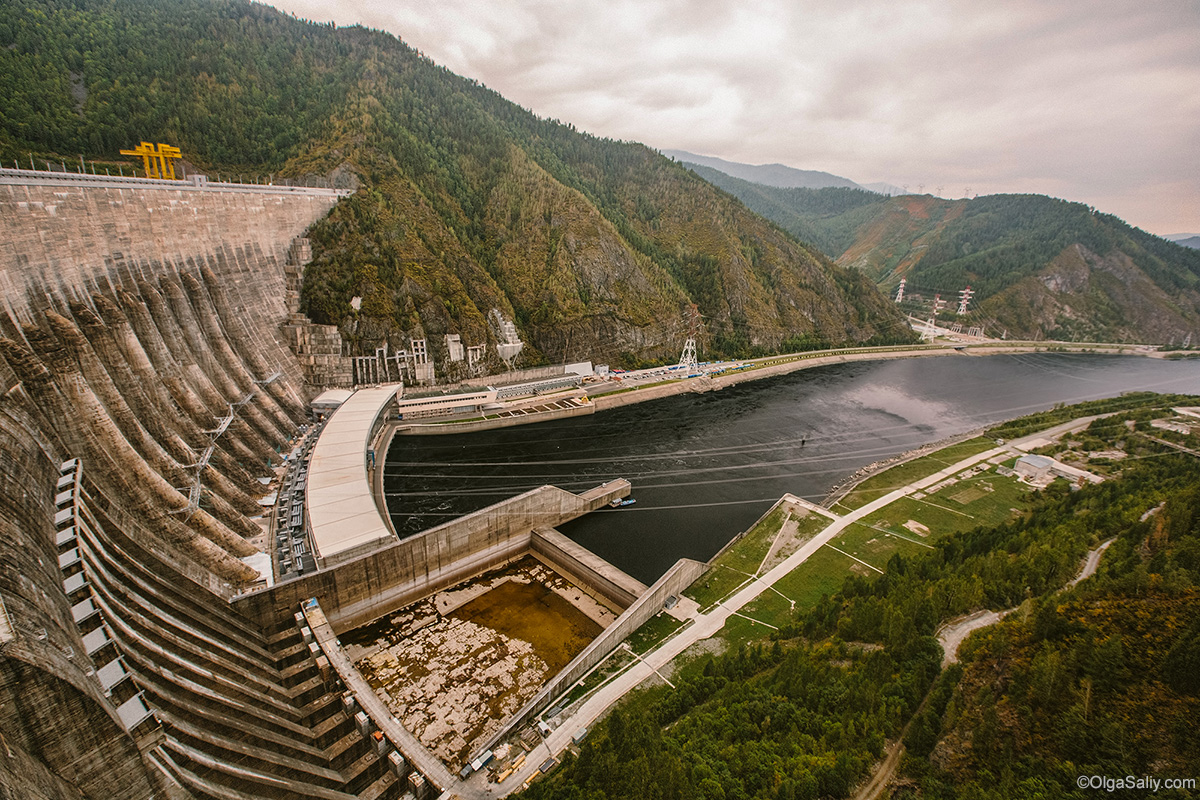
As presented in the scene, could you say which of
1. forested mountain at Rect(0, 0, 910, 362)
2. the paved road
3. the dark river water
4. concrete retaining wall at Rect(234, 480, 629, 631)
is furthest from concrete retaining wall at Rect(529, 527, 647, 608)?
forested mountain at Rect(0, 0, 910, 362)

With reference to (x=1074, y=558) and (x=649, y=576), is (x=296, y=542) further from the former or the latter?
(x=1074, y=558)

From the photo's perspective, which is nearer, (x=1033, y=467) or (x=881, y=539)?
(x=881, y=539)

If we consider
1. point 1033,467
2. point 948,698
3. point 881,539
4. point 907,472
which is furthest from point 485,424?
point 1033,467

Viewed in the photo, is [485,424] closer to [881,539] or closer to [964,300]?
[881,539]

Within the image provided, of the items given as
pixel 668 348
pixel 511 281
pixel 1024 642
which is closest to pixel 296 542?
pixel 1024 642

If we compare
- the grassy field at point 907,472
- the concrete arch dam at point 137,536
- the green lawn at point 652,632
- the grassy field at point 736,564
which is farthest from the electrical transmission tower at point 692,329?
the concrete arch dam at point 137,536
